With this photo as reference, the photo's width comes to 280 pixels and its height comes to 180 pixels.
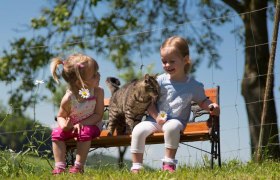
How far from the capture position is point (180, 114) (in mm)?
4504

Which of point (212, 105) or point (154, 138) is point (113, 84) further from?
point (212, 105)

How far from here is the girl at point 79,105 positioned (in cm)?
455

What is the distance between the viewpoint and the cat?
4.68 metres

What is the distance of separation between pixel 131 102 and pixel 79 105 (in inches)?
19.7

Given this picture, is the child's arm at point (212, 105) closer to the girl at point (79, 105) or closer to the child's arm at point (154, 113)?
the child's arm at point (154, 113)

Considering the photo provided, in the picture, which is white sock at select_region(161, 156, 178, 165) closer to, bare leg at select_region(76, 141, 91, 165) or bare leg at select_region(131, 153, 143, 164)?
bare leg at select_region(131, 153, 143, 164)

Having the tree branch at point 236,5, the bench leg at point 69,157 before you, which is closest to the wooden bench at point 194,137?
the bench leg at point 69,157

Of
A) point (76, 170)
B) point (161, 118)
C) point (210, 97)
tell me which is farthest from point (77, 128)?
point (210, 97)

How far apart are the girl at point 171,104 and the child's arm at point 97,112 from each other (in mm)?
383

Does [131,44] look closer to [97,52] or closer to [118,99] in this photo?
[97,52]

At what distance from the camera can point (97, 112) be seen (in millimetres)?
4664

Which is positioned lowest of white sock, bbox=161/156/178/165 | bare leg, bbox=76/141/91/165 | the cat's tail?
white sock, bbox=161/156/178/165

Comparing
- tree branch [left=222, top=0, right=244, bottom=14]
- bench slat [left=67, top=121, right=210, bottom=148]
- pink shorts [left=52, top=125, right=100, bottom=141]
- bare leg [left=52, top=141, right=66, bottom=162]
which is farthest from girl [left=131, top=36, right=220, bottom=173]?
tree branch [left=222, top=0, right=244, bottom=14]

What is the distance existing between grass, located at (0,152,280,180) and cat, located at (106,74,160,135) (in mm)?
494
